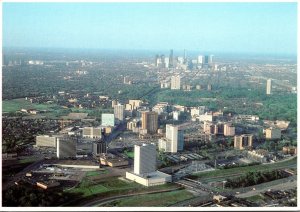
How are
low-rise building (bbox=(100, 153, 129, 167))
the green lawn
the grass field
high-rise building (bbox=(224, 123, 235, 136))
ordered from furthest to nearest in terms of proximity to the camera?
high-rise building (bbox=(224, 123, 235, 136)), low-rise building (bbox=(100, 153, 129, 167)), the green lawn, the grass field

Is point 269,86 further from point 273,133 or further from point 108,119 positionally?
point 108,119

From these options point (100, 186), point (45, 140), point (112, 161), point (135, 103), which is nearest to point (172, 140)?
point (135, 103)

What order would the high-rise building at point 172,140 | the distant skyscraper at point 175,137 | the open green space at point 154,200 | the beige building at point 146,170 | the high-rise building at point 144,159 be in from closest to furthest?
the open green space at point 154,200
the beige building at point 146,170
the high-rise building at point 144,159
the high-rise building at point 172,140
the distant skyscraper at point 175,137

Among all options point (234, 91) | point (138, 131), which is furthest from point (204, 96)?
point (138, 131)

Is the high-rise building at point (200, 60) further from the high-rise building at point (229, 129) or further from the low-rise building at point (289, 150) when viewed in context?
the low-rise building at point (289, 150)

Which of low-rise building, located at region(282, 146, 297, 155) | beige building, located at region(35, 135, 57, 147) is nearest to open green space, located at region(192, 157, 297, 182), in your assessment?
low-rise building, located at region(282, 146, 297, 155)

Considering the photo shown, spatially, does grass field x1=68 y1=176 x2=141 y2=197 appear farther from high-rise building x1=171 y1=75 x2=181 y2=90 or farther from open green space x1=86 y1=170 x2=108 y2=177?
high-rise building x1=171 y1=75 x2=181 y2=90

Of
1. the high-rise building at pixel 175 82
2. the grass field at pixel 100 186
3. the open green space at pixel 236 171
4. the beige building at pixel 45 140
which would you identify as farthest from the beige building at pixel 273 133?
the beige building at pixel 45 140
